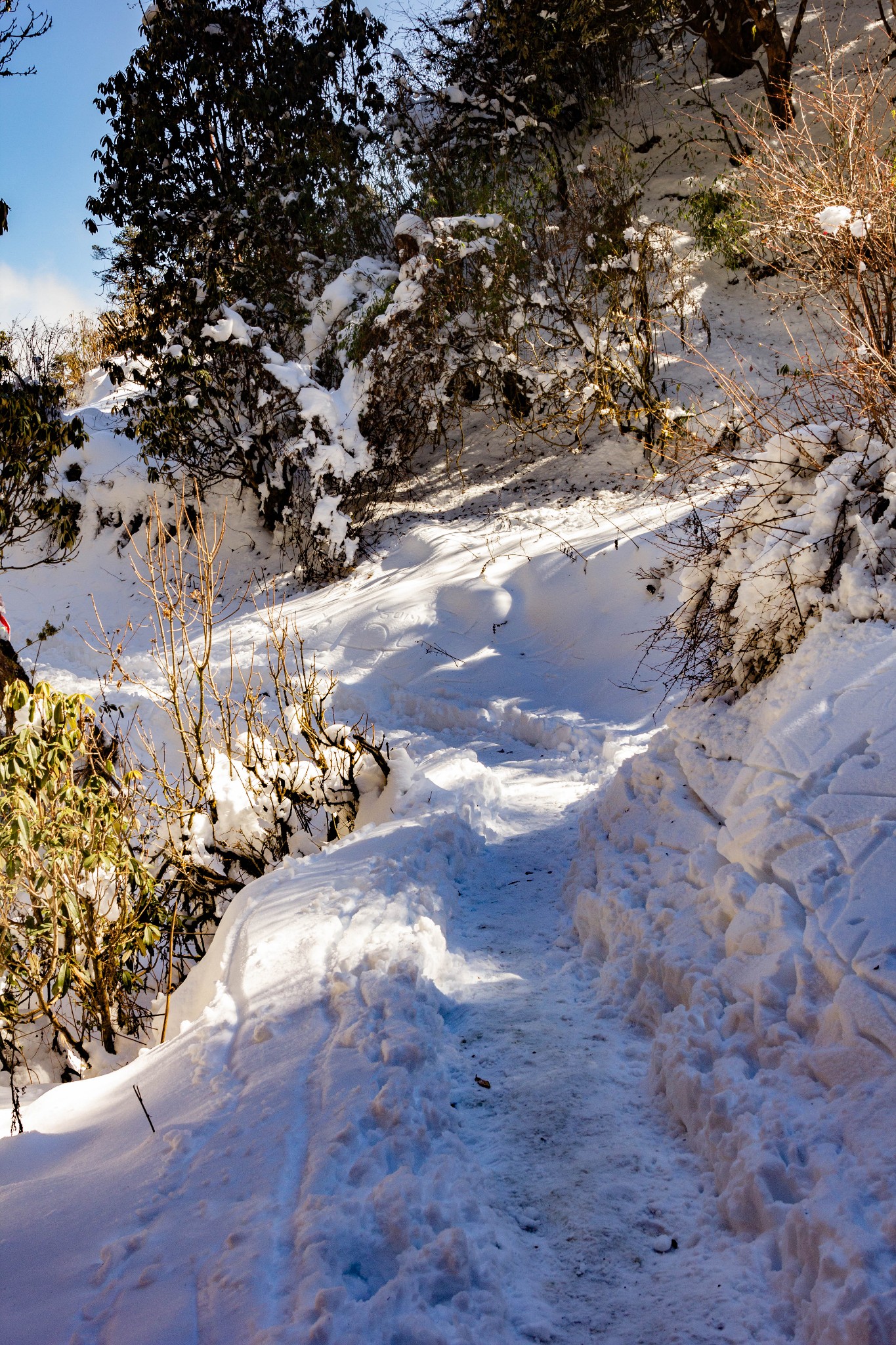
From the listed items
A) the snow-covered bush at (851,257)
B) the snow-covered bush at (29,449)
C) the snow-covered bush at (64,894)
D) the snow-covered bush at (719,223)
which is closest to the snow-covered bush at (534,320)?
the snow-covered bush at (719,223)

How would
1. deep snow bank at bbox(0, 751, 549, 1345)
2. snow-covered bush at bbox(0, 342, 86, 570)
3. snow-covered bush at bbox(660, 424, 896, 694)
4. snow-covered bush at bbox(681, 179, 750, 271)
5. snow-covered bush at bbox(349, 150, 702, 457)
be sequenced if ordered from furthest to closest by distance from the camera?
1. snow-covered bush at bbox(681, 179, 750, 271)
2. snow-covered bush at bbox(349, 150, 702, 457)
3. snow-covered bush at bbox(0, 342, 86, 570)
4. snow-covered bush at bbox(660, 424, 896, 694)
5. deep snow bank at bbox(0, 751, 549, 1345)

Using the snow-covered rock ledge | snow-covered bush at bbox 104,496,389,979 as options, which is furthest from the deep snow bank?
snow-covered bush at bbox 104,496,389,979

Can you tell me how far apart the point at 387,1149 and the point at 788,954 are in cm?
125

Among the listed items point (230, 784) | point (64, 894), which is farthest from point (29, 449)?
point (64, 894)

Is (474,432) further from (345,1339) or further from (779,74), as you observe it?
(345,1339)

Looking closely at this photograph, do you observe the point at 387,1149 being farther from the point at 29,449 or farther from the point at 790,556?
the point at 29,449

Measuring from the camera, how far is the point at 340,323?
39.5ft

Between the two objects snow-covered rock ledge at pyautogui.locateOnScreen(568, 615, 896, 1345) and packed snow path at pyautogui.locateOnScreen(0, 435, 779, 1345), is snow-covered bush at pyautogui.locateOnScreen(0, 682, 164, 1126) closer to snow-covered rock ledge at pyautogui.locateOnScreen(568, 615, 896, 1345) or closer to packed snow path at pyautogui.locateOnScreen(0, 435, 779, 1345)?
packed snow path at pyautogui.locateOnScreen(0, 435, 779, 1345)

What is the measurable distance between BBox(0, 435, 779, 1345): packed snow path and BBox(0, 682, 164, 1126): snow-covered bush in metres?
0.43

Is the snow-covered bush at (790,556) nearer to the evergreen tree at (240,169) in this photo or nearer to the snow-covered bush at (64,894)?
the snow-covered bush at (64,894)

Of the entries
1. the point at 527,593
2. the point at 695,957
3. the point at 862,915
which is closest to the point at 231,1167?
the point at 695,957

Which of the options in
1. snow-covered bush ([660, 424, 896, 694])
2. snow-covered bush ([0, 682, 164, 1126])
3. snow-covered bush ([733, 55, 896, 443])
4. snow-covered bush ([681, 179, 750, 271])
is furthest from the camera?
snow-covered bush ([681, 179, 750, 271])

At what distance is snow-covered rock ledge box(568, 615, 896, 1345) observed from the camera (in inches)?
72.2

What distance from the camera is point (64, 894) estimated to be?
12.4 feet
